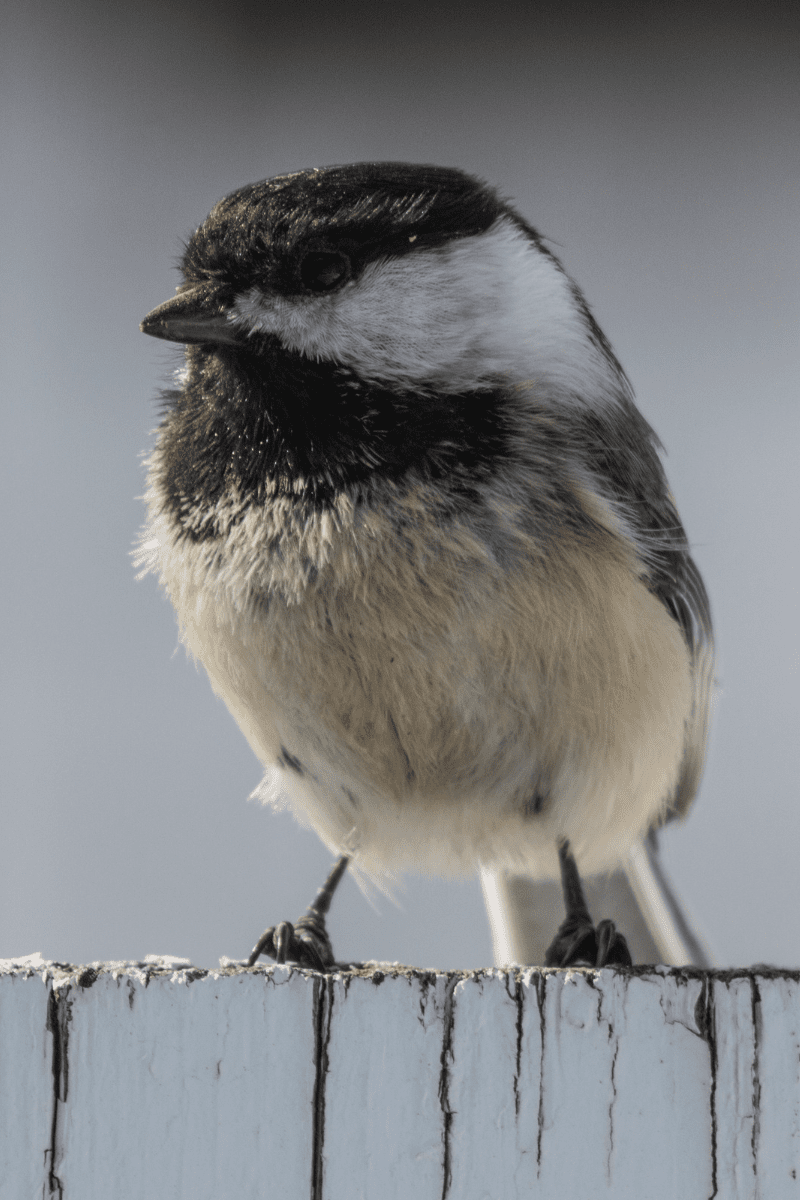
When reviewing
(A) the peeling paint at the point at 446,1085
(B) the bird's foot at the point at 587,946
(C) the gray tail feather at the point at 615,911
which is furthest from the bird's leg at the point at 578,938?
(A) the peeling paint at the point at 446,1085

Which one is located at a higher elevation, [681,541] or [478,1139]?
[681,541]

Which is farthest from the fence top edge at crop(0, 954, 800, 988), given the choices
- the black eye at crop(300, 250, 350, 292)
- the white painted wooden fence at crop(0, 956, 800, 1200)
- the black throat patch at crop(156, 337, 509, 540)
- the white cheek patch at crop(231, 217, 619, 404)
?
the black eye at crop(300, 250, 350, 292)

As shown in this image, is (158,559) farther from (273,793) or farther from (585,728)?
(585,728)

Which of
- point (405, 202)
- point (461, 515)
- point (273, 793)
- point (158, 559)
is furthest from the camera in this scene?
point (273, 793)

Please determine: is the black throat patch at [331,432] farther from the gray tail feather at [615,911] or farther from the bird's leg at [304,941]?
the gray tail feather at [615,911]

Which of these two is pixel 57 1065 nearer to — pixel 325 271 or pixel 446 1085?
pixel 446 1085

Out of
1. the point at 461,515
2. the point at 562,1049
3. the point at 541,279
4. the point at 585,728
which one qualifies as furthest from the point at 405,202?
the point at 562,1049

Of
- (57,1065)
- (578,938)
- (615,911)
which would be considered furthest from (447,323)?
(615,911)
